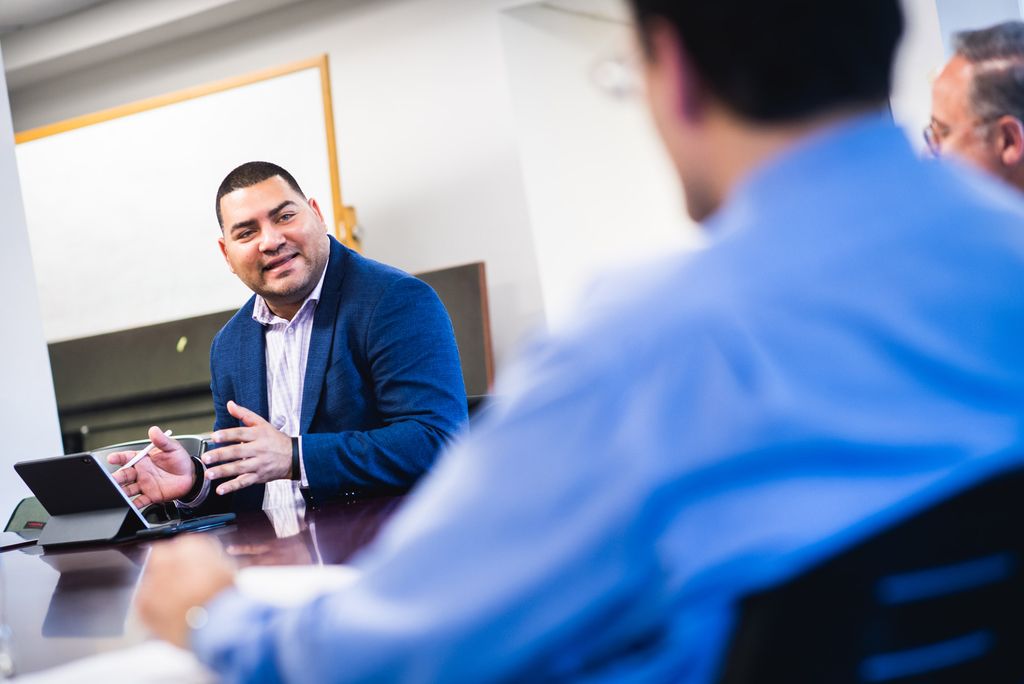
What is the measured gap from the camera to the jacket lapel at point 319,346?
7.95 feet

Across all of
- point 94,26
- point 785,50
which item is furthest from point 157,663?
point 94,26

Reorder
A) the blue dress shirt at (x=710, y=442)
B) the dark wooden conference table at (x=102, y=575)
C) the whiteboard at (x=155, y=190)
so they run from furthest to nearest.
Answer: the whiteboard at (x=155, y=190) → the dark wooden conference table at (x=102, y=575) → the blue dress shirt at (x=710, y=442)

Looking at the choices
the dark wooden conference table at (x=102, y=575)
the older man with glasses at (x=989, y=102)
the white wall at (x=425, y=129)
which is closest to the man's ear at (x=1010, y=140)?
the older man with glasses at (x=989, y=102)

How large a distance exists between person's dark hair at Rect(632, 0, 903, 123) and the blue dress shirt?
5 cm

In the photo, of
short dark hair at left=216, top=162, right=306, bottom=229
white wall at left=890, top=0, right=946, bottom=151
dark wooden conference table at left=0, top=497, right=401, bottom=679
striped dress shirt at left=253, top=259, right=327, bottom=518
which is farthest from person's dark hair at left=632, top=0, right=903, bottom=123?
white wall at left=890, top=0, right=946, bottom=151

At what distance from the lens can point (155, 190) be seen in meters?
5.77

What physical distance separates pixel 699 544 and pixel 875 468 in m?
0.11

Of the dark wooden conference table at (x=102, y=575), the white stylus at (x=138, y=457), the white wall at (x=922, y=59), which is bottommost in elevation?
the dark wooden conference table at (x=102, y=575)

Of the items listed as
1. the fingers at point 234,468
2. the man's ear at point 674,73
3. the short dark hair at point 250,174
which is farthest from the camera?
the short dark hair at point 250,174

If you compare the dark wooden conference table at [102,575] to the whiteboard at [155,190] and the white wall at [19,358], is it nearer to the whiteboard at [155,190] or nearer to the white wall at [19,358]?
the white wall at [19,358]

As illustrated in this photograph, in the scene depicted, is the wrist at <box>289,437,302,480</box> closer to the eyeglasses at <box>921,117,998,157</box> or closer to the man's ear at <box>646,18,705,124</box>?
the eyeglasses at <box>921,117,998,157</box>

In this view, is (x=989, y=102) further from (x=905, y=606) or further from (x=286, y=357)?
(x=905, y=606)

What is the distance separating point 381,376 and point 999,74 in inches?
57.5

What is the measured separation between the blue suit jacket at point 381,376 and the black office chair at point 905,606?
1642 millimetres
